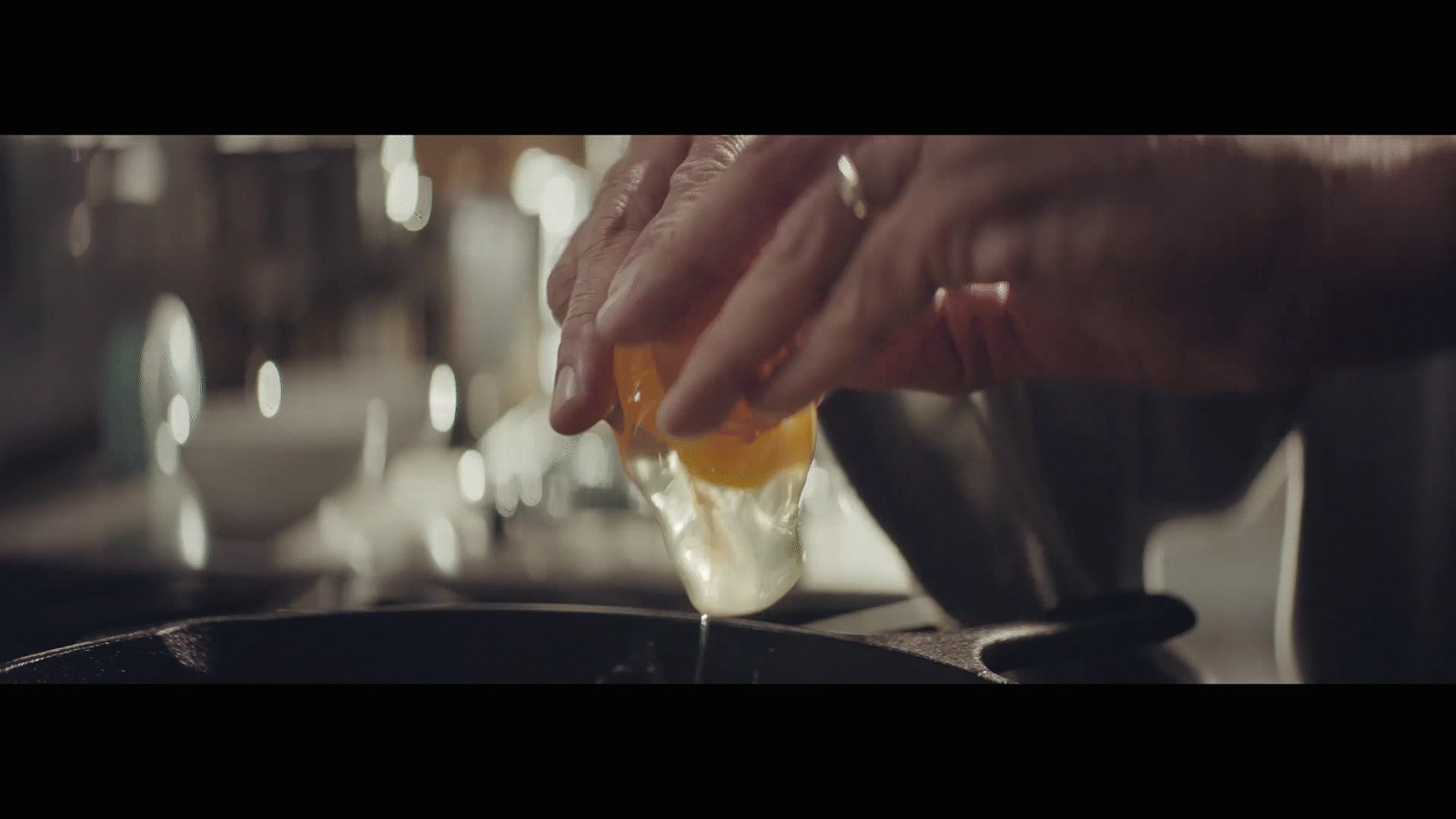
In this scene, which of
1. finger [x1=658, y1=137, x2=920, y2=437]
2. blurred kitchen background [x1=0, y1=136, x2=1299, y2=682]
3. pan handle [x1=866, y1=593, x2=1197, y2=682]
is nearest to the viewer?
finger [x1=658, y1=137, x2=920, y2=437]

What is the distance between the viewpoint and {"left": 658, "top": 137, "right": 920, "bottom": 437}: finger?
0.38 metres

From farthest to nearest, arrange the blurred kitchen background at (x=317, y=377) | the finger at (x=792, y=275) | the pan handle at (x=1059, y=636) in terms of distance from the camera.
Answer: the blurred kitchen background at (x=317, y=377)
the pan handle at (x=1059, y=636)
the finger at (x=792, y=275)

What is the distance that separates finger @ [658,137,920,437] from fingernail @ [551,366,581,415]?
7cm

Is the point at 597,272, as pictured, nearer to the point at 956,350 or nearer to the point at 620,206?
the point at 620,206

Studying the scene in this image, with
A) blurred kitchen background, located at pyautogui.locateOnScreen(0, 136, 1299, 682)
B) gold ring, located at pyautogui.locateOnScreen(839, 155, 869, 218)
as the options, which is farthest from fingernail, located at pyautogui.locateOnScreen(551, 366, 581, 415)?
blurred kitchen background, located at pyautogui.locateOnScreen(0, 136, 1299, 682)

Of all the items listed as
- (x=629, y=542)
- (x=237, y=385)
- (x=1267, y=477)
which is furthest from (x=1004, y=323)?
(x=237, y=385)

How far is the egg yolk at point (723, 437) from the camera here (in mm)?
430

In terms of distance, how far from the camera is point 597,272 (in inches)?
19.2

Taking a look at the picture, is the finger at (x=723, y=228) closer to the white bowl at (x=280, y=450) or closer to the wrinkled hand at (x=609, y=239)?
the wrinkled hand at (x=609, y=239)

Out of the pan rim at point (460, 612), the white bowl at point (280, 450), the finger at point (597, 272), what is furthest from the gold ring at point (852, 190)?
the white bowl at point (280, 450)

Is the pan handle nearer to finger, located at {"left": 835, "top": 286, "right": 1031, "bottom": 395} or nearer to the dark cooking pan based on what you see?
the dark cooking pan

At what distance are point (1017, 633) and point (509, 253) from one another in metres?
1.06

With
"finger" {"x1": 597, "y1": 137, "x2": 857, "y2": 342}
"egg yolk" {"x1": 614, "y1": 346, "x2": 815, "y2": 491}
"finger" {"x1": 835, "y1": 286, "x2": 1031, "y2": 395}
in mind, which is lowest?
"egg yolk" {"x1": 614, "y1": 346, "x2": 815, "y2": 491}

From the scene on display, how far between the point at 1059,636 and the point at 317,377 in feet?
3.84
